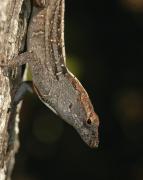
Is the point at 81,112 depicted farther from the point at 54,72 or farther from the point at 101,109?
the point at 101,109

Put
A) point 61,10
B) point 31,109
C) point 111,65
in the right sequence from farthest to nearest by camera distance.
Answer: point 111,65 < point 31,109 < point 61,10

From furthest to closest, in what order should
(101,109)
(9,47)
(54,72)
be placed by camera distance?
(101,109)
(54,72)
(9,47)

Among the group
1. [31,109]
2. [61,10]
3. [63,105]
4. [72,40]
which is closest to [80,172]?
[31,109]

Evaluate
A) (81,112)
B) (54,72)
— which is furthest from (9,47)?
(81,112)

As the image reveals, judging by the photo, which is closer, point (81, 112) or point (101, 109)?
point (81, 112)

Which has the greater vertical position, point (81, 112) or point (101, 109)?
point (81, 112)

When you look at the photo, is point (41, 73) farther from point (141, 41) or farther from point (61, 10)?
point (141, 41)

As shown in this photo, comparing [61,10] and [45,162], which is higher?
[61,10]

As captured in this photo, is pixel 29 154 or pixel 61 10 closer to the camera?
pixel 61 10
